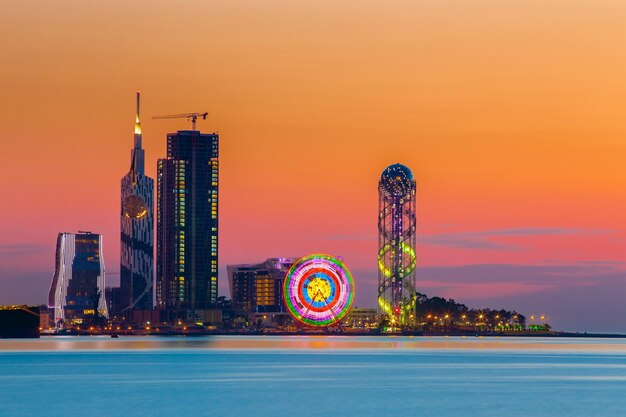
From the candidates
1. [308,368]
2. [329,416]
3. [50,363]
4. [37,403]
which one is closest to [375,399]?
[329,416]

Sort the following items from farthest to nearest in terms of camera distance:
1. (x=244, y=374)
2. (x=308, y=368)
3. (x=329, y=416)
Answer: (x=308, y=368)
(x=244, y=374)
(x=329, y=416)

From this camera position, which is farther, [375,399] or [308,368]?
[308,368]

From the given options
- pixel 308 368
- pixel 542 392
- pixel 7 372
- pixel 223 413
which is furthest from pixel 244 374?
pixel 223 413

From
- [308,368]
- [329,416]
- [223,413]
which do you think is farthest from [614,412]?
[308,368]

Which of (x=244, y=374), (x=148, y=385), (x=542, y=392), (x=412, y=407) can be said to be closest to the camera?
(x=412, y=407)

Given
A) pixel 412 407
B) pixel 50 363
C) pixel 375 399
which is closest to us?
pixel 412 407

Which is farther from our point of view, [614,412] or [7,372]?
[7,372]

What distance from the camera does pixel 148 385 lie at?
128750mm

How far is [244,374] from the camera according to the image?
500ft

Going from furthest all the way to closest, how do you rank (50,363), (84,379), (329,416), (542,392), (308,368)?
(50,363) → (308,368) → (84,379) → (542,392) → (329,416)

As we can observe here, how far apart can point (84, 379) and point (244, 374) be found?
20159 millimetres

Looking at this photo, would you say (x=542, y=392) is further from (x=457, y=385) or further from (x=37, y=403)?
(x=37, y=403)

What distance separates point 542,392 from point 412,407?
21557mm

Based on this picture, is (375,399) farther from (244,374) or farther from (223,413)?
(244,374)
